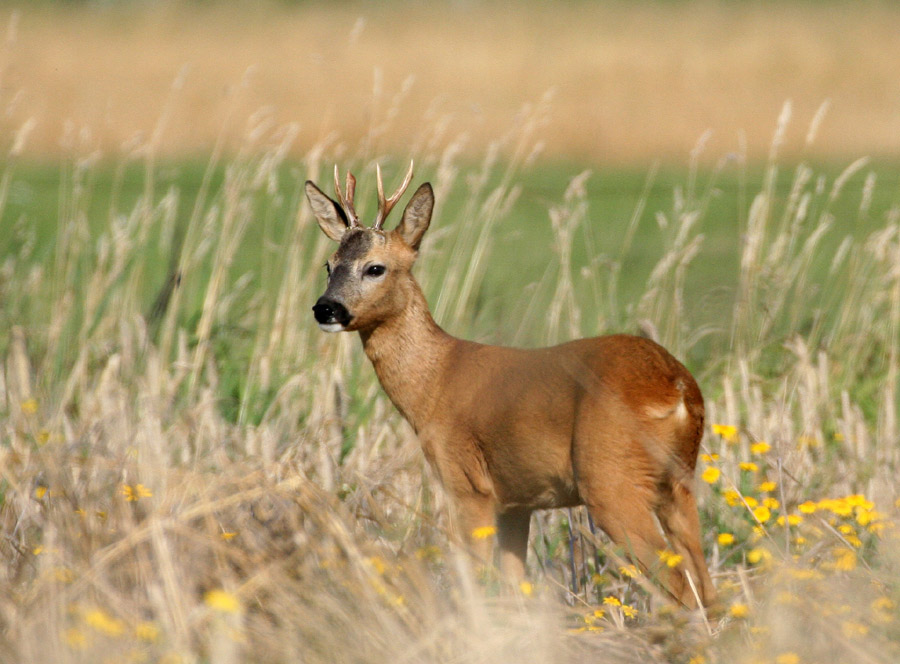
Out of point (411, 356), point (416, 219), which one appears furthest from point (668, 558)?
point (416, 219)

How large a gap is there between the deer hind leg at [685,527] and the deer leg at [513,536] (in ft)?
1.76

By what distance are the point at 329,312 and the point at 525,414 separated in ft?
2.78

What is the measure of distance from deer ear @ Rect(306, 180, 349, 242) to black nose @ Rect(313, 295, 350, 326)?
0.51 metres

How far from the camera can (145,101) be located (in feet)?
78.6

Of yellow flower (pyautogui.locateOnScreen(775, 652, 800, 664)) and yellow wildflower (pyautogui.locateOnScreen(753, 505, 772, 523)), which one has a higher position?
yellow flower (pyautogui.locateOnScreen(775, 652, 800, 664))

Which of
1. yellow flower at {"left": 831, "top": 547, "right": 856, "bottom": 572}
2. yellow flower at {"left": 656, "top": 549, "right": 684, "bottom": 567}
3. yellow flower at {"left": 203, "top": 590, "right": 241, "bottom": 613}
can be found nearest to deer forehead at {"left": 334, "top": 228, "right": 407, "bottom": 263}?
yellow flower at {"left": 656, "top": 549, "right": 684, "bottom": 567}

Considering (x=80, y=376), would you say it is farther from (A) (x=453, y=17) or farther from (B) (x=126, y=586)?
(A) (x=453, y=17)

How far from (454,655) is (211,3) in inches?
1390

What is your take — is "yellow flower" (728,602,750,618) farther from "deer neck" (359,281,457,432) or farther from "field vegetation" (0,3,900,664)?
"deer neck" (359,281,457,432)

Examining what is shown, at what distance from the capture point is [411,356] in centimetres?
491

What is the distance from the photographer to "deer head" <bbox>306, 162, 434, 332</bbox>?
480 centimetres

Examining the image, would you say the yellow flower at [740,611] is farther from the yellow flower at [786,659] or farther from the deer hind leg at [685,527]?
the deer hind leg at [685,527]

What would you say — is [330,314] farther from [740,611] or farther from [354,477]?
[740,611]

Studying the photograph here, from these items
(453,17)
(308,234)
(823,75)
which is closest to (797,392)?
(308,234)
